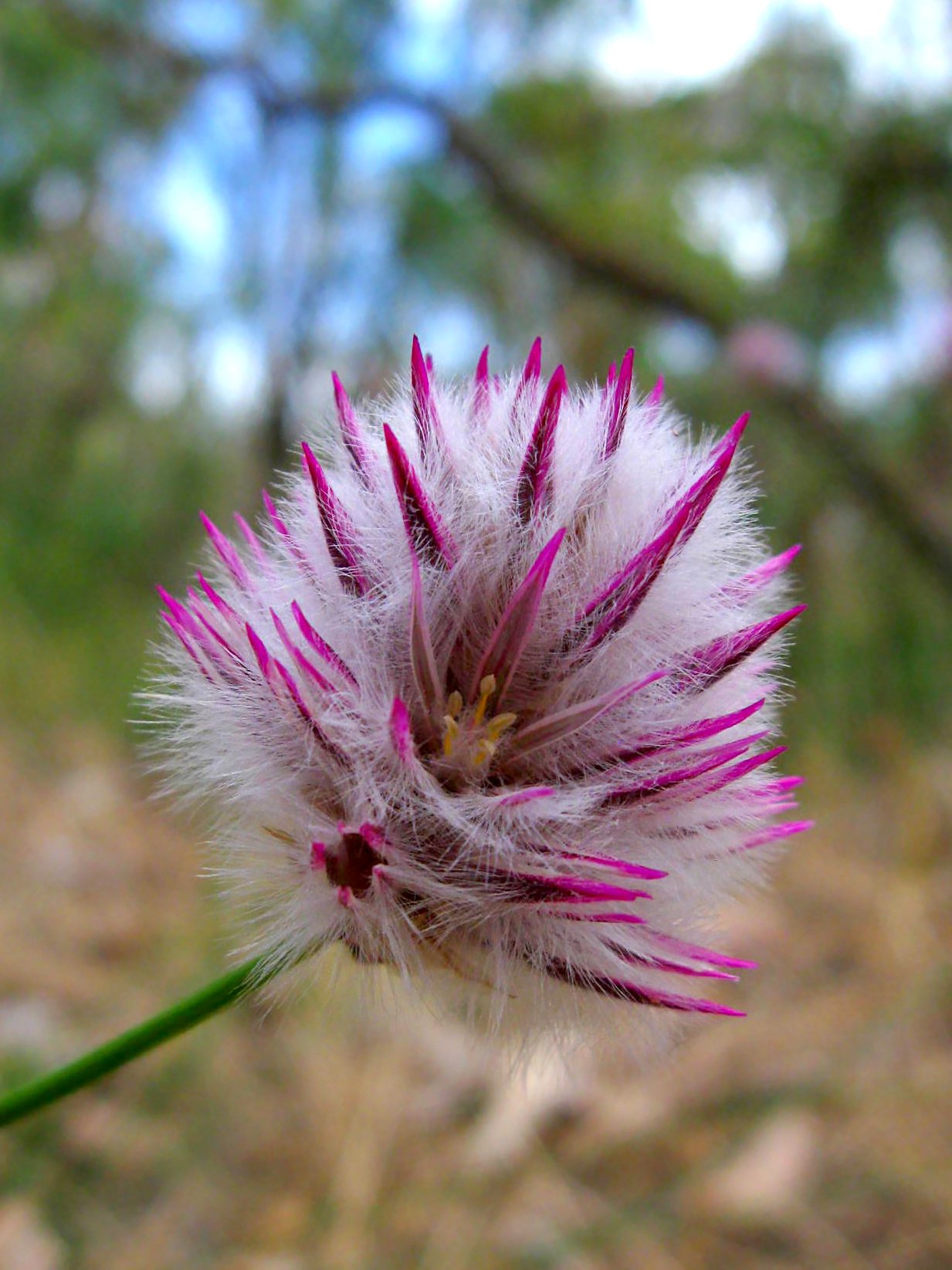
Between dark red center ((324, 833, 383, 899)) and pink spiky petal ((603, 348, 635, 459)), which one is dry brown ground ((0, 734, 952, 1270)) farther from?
pink spiky petal ((603, 348, 635, 459))

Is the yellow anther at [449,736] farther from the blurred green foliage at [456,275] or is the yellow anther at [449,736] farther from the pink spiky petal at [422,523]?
the blurred green foliage at [456,275]

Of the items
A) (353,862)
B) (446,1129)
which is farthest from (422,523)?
(446,1129)

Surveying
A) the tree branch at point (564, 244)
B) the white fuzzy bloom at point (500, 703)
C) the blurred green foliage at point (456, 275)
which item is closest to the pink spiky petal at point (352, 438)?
the white fuzzy bloom at point (500, 703)

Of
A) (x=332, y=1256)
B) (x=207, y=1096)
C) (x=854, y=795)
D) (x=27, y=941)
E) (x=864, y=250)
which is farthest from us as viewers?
(x=854, y=795)

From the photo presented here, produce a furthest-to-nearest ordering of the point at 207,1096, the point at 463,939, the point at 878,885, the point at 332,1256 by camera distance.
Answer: the point at 878,885 → the point at 207,1096 → the point at 332,1256 → the point at 463,939

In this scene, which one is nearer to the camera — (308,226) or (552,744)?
(552,744)

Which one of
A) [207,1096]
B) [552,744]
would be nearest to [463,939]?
[552,744]

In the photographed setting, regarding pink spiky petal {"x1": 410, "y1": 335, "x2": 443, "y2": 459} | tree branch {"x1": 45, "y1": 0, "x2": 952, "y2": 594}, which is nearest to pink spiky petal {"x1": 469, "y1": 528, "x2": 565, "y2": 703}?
pink spiky petal {"x1": 410, "y1": 335, "x2": 443, "y2": 459}

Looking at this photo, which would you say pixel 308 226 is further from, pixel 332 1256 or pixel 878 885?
pixel 878 885
